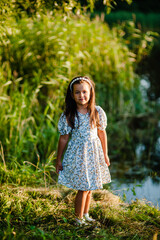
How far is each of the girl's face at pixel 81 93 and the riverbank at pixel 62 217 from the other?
0.88 m

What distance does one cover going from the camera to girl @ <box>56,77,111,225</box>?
2350 mm

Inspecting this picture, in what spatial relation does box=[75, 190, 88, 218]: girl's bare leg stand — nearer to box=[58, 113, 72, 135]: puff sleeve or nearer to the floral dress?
the floral dress

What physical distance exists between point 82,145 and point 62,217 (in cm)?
58

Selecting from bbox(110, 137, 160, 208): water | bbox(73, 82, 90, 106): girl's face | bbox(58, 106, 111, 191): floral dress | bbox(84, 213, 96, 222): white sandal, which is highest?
bbox(73, 82, 90, 106): girl's face

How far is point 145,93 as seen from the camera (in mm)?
6793

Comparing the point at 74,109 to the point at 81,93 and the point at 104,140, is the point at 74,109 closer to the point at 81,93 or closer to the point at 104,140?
the point at 81,93

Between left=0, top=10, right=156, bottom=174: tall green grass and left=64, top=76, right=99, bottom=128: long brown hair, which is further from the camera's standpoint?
left=0, top=10, right=156, bottom=174: tall green grass

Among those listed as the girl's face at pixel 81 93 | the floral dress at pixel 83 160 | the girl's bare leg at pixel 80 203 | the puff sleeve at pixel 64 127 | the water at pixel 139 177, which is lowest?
the water at pixel 139 177

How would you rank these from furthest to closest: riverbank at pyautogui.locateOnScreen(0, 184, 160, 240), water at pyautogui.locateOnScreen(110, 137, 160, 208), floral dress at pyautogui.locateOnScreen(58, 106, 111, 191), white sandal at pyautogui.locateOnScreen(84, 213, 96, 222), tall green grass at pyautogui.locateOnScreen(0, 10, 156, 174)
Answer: tall green grass at pyautogui.locateOnScreen(0, 10, 156, 174) → water at pyautogui.locateOnScreen(110, 137, 160, 208) → white sandal at pyautogui.locateOnScreen(84, 213, 96, 222) → floral dress at pyautogui.locateOnScreen(58, 106, 111, 191) → riverbank at pyautogui.locateOnScreen(0, 184, 160, 240)

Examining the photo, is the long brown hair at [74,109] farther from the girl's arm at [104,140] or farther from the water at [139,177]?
the water at [139,177]

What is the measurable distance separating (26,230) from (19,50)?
3605 mm

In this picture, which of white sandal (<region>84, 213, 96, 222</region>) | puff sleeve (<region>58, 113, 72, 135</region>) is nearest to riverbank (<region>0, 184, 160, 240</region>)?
white sandal (<region>84, 213, 96, 222</region>)

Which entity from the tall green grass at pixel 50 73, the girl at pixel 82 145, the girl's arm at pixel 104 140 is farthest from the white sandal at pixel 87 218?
the tall green grass at pixel 50 73

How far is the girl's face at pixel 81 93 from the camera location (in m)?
2.36
